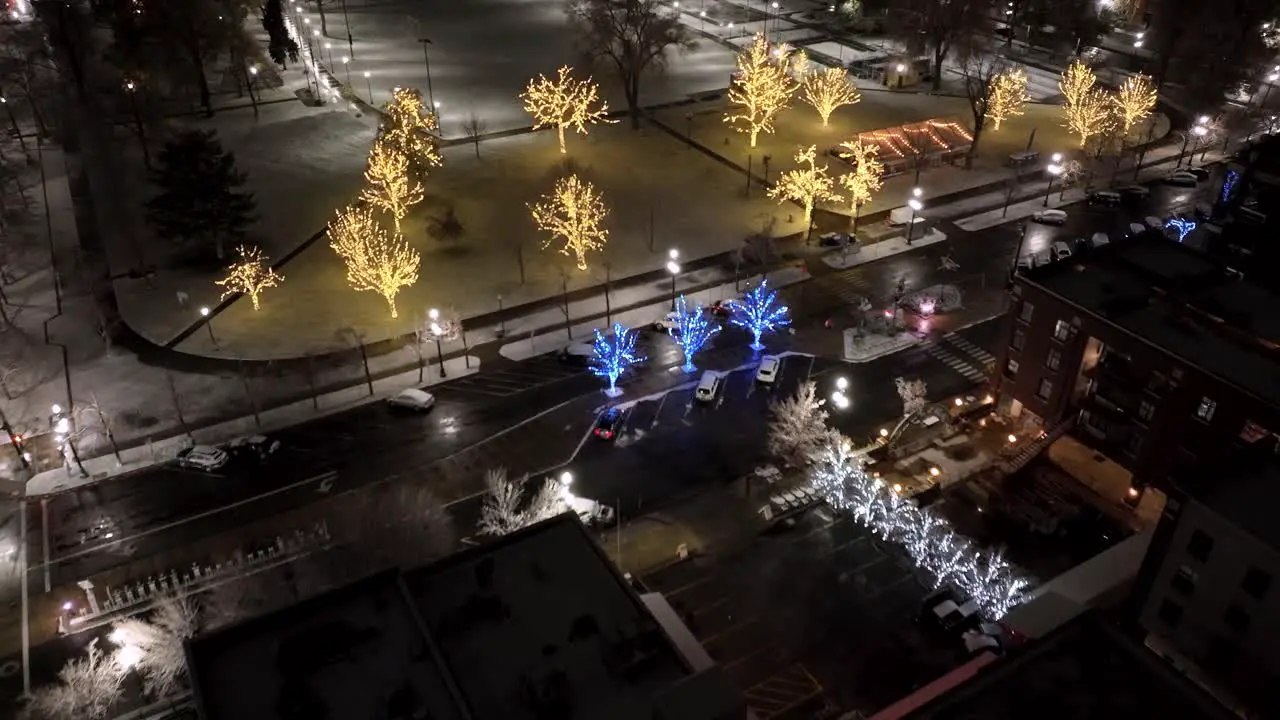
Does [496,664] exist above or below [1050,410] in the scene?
above

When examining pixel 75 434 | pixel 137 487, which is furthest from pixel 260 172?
pixel 137 487

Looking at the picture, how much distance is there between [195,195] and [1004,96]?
70.5 metres

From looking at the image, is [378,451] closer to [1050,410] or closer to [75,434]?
[75,434]

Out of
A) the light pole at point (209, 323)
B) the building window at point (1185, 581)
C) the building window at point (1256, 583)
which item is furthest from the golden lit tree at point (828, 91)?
the building window at point (1256, 583)

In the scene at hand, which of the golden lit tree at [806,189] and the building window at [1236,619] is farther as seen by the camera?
the golden lit tree at [806,189]

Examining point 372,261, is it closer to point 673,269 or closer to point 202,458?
point 202,458

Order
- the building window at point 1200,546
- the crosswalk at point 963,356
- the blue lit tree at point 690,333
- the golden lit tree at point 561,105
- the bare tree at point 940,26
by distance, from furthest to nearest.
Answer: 1. the bare tree at point 940,26
2. the golden lit tree at point 561,105
3. the blue lit tree at point 690,333
4. the crosswalk at point 963,356
5. the building window at point 1200,546

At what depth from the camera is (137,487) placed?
46125 millimetres

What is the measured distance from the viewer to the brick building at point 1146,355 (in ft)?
128

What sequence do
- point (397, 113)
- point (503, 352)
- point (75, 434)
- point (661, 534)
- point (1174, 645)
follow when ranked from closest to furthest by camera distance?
point (1174, 645) < point (661, 534) < point (75, 434) < point (503, 352) < point (397, 113)

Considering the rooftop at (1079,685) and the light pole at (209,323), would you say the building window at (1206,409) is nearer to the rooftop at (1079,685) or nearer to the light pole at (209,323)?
the rooftop at (1079,685)

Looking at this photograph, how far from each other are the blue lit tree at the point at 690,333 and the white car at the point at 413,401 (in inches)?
602

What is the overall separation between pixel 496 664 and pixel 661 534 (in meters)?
16.5

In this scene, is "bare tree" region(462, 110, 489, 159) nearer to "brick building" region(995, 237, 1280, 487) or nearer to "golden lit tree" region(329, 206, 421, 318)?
"golden lit tree" region(329, 206, 421, 318)
